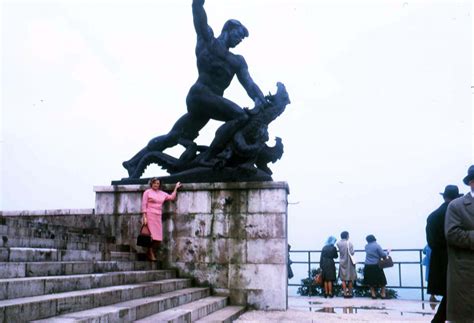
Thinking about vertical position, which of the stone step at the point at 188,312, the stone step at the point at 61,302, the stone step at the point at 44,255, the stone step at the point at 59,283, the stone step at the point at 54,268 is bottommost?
the stone step at the point at 188,312

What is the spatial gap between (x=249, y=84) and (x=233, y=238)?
9.72ft

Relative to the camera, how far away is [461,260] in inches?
180

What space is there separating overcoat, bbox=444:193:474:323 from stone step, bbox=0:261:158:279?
151 inches

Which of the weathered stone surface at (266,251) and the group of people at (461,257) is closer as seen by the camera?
the group of people at (461,257)

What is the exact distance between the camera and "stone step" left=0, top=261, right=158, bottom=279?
4613 millimetres

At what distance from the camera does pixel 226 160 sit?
9.30m

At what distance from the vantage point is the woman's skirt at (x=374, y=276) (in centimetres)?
1315

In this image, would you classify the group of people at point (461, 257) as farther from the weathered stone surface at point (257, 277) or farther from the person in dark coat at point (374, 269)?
the person in dark coat at point (374, 269)

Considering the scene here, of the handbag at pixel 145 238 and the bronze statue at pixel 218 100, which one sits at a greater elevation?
the bronze statue at pixel 218 100

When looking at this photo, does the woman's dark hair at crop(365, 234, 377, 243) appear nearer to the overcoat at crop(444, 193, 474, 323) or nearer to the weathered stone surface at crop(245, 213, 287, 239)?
the weathered stone surface at crop(245, 213, 287, 239)

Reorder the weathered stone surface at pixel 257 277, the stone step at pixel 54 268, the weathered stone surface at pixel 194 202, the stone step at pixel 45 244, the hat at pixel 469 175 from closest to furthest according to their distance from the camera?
the stone step at pixel 54 268 < the hat at pixel 469 175 < the stone step at pixel 45 244 < the weathered stone surface at pixel 257 277 < the weathered stone surface at pixel 194 202

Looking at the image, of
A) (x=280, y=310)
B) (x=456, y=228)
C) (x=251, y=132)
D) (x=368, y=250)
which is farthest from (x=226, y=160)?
(x=368, y=250)

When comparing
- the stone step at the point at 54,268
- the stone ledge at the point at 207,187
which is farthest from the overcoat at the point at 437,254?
the stone step at the point at 54,268

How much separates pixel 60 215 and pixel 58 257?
462 centimetres
